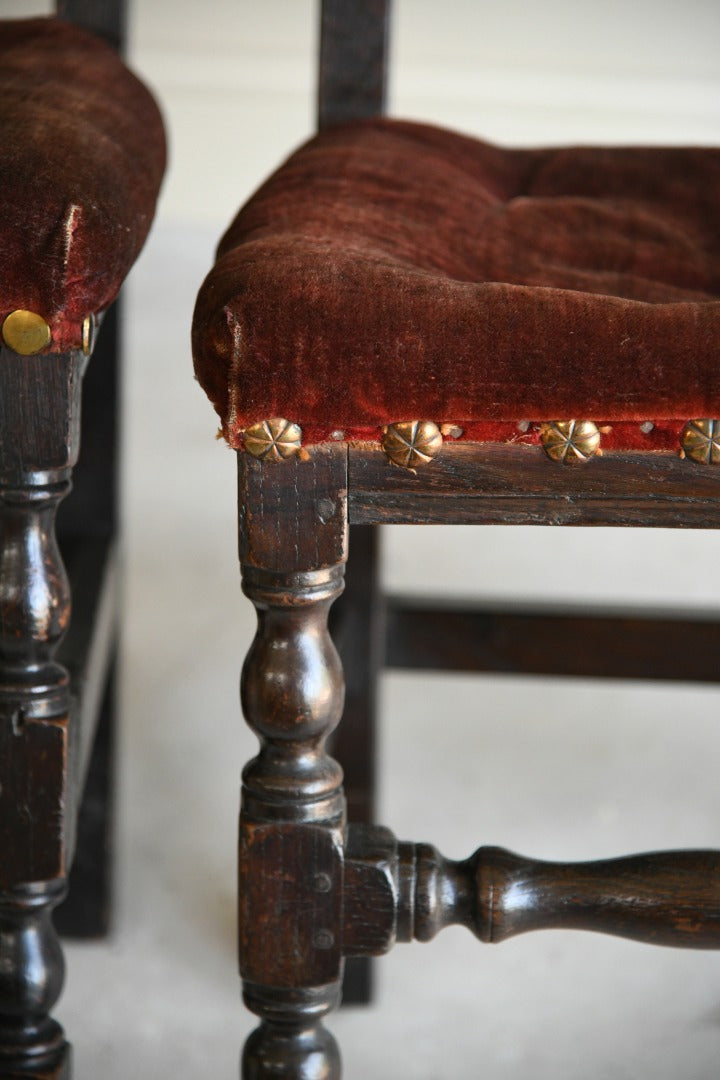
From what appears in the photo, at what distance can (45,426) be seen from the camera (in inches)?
20.6

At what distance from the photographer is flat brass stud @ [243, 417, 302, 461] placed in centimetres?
48

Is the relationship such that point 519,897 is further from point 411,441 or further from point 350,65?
point 350,65

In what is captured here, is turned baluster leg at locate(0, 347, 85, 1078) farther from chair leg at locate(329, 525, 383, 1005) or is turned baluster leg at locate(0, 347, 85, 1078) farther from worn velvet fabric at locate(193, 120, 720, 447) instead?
chair leg at locate(329, 525, 383, 1005)

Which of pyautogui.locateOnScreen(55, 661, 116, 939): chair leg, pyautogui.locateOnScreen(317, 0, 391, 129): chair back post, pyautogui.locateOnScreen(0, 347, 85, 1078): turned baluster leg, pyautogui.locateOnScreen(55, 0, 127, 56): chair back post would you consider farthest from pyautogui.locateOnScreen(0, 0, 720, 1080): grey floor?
pyautogui.locateOnScreen(55, 0, 127, 56): chair back post

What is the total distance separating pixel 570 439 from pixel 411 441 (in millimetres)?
58

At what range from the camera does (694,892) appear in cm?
54

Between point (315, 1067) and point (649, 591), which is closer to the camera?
point (315, 1067)

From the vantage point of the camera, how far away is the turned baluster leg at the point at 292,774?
50cm

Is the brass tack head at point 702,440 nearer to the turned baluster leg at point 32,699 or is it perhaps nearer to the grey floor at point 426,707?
the turned baluster leg at point 32,699

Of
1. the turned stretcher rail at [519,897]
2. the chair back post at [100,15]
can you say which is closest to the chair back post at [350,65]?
the chair back post at [100,15]

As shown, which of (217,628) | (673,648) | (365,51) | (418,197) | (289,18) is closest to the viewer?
(418,197)

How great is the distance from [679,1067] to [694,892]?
1.24 ft

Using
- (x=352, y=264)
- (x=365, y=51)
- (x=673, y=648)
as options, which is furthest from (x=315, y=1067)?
(x=365, y=51)

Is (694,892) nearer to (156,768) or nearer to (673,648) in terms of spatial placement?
(673,648)
